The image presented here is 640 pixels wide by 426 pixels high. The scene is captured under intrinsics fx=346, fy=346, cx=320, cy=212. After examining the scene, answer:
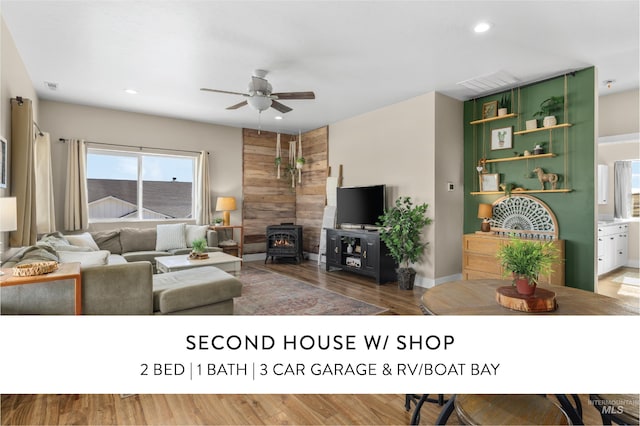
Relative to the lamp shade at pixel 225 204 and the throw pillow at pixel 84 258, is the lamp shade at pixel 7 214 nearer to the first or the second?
the throw pillow at pixel 84 258

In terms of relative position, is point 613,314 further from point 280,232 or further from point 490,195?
point 280,232

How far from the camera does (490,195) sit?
4695 millimetres

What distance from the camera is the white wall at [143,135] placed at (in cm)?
499

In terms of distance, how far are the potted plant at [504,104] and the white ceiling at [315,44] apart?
1.21 ft

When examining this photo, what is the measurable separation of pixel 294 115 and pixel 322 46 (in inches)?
98.9

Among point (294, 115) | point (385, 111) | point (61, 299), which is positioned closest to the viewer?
point (61, 299)

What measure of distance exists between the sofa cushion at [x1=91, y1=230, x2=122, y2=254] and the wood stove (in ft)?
7.96

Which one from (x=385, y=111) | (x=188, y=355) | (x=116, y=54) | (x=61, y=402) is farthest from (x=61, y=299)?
(x=385, y=111)

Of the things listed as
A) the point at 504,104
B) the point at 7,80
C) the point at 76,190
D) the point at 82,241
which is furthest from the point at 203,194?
the point at 504,104

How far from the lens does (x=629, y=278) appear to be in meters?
5.14

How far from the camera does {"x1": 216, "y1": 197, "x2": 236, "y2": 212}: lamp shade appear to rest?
606cm

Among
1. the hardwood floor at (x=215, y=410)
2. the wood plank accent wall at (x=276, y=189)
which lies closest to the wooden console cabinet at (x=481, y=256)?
the hardwood floor at (x=215, y=410)

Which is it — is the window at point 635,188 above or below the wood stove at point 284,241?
above
